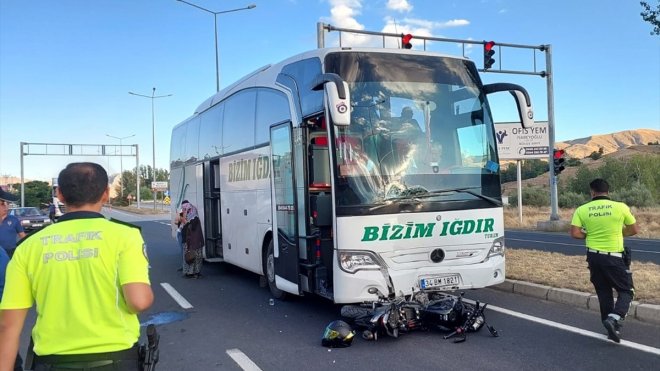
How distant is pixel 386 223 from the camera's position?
6.53 m

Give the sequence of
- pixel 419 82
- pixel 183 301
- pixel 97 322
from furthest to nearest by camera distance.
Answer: pixel 183 301, pixel 419 82, pixel 97 322

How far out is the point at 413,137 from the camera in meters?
6.82

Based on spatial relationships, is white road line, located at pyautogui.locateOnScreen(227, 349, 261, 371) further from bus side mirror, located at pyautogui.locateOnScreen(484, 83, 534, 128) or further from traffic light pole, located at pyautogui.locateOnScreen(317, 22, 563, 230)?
traffic light pole, located at pyautogui.locateOnScreen(317, 22, 563, 230)

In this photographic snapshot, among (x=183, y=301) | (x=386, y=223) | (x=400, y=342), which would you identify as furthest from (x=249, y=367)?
(x=183, y=301)

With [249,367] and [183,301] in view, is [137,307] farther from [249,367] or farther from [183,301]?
[183,301]

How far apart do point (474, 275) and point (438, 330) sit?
0.86m

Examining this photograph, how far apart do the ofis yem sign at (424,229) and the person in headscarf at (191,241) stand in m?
6.02

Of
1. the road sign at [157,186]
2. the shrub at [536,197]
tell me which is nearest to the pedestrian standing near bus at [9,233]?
the shrub at [536,197]

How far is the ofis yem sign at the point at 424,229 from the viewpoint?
648 centimetres

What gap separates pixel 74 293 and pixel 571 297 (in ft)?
23.3

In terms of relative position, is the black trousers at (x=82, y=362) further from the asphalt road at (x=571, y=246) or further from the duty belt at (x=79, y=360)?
the asphalt road at (x=571, y=246)

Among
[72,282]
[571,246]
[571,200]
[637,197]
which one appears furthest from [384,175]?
[571,200]

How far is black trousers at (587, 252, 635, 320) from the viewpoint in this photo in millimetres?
Answer: 6035

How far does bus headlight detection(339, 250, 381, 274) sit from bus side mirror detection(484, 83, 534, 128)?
2960mm
